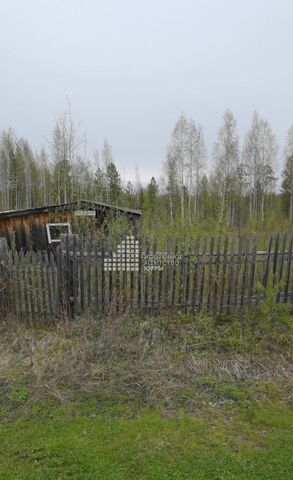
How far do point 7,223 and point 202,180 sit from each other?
77.5ft

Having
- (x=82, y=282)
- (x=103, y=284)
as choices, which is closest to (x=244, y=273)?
(x=103, y=284)

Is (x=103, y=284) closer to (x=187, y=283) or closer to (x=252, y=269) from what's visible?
(x=187, y=283)

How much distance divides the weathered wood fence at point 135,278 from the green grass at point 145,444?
237 cm

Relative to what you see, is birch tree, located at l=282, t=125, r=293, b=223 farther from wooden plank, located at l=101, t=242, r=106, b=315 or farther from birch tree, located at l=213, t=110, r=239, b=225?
wooden plank, located at l=101, t=242, r=106, b=315

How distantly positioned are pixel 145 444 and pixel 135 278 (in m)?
3.00

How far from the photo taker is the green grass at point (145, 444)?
238 cm

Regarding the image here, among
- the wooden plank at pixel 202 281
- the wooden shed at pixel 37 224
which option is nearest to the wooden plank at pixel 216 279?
the wooden plank at pixel 202 281

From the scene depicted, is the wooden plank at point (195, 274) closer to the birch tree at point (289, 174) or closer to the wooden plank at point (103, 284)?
the wooden plank at point (103, 284)

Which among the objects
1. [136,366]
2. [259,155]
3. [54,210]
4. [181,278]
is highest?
[259,155]

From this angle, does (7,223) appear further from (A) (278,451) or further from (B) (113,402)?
(A) (278,451)

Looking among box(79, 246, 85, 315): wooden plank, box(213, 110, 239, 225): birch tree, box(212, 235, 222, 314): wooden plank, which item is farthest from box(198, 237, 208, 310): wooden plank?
box(213, 110, 239, 225): birch tree

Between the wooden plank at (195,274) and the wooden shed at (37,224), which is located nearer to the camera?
the wooden plank at (195,274)

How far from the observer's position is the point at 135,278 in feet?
17.9

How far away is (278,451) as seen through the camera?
2.61 m
